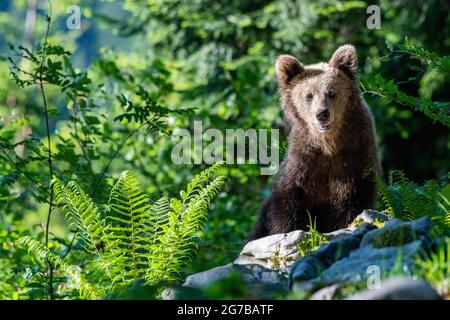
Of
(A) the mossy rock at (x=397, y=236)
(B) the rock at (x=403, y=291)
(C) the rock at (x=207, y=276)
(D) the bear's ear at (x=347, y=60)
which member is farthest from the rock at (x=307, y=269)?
(D) the bear's ear at (x=347, y=60)

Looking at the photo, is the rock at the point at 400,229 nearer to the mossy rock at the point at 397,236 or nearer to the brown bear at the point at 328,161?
the mossy rock at the point at 397,236

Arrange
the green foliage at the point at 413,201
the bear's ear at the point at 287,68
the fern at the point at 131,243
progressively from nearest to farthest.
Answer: the fern at the point at 131,243, the green foliage at the point at 413,201, the bear's ear at the point at 287,68

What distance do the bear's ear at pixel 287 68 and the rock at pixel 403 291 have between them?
5.55 m

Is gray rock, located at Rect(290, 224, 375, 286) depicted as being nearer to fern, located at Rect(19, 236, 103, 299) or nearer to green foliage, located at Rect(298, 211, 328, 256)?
green foliage, located at Rect(298, 211, 328, 256)

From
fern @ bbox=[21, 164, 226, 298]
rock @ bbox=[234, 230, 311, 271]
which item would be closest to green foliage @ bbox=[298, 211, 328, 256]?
rock @ bbox=[234, 230, 311, 271]

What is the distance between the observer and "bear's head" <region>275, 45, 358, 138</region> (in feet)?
28.9

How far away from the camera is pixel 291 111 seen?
374 inches

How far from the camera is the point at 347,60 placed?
9.29 m

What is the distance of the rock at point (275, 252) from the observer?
6.30m

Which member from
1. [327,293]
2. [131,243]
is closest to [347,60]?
[131,243]

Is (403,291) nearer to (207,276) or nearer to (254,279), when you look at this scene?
(254,279)

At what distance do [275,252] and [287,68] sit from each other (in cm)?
374
